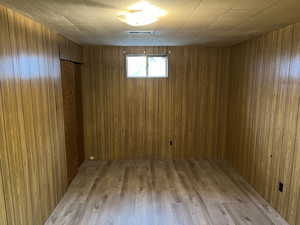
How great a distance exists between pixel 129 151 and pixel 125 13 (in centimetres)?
323

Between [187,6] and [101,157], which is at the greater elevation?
[187,6]

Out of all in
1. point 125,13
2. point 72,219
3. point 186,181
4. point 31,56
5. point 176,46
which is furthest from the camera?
point 176,46

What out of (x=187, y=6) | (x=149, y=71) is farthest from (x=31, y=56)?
(x=149, y=71)

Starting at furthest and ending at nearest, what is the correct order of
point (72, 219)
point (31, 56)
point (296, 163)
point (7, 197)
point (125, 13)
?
1. point (72, 219)
2. point (296, 163)
3. point (31, 56)
4. point (125, 13)
5. point (7, 197)

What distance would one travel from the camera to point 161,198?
317 centimetres

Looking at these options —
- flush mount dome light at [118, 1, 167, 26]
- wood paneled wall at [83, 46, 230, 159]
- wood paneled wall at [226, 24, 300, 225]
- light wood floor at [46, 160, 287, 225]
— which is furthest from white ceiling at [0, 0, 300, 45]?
light wood floor at [46, 160, 287, 225]

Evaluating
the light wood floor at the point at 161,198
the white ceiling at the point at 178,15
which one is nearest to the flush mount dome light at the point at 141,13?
the white ceiling at the point at 178,15

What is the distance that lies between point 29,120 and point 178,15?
1.89m

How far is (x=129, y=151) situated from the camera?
4680mm

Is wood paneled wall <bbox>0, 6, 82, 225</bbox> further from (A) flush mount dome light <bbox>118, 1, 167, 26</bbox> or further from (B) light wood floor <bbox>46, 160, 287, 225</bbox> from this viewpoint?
(A) flush mount dome light <bbox>118, 1, 167, 26</bbox>

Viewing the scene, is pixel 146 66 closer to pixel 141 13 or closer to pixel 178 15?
pixel 178 15

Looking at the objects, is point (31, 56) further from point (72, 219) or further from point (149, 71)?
point (149, 71)

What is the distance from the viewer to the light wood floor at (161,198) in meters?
2.69

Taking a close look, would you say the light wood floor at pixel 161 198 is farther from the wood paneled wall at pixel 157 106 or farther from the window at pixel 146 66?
the window at pixel 146 66
